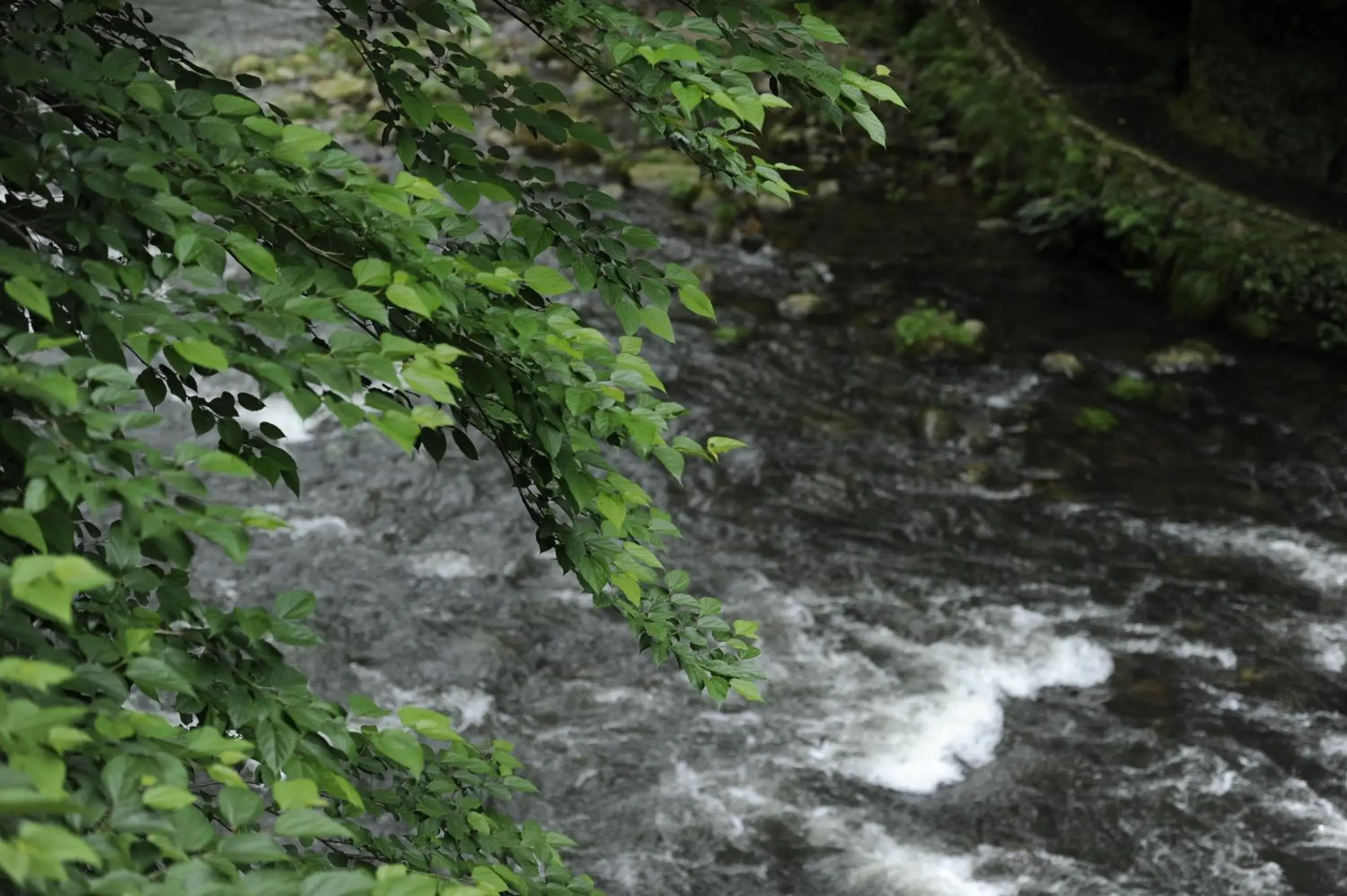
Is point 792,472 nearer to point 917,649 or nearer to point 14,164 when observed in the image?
point 917,649

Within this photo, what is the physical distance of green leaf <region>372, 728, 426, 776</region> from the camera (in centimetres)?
195

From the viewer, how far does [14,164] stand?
66.9 inches

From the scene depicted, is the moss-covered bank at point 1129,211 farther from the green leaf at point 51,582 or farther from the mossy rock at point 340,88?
the green leaf at point 51,582

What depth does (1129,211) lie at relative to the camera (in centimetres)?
1100

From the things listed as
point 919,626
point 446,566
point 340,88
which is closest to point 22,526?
point 446,566

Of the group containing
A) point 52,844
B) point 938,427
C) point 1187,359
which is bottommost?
point 938,427

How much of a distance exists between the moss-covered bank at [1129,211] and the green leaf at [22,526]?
10.3 meters

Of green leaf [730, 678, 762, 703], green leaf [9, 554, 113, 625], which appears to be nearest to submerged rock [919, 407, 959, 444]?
green leaf [730, 678, 762, 703]

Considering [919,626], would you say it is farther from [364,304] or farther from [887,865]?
[364,304]

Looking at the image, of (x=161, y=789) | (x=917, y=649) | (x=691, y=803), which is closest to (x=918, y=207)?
(x=917, y=649)

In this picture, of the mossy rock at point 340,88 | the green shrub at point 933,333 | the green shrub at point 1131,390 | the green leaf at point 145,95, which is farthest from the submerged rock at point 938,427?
the mossy rock at point 340,88

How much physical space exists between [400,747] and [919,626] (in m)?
5.19

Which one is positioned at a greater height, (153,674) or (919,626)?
(153,674)

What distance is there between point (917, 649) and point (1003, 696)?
53cm
